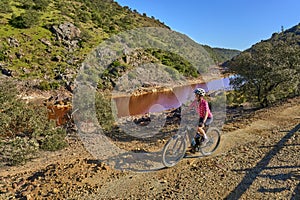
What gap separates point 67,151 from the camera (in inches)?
431

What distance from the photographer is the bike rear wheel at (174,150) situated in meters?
6.74

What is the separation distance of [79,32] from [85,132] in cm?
4627

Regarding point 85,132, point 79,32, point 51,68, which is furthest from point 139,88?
point 85,132

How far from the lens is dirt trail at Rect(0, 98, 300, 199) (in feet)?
17.8

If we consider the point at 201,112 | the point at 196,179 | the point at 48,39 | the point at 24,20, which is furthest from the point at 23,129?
the point at 24,20

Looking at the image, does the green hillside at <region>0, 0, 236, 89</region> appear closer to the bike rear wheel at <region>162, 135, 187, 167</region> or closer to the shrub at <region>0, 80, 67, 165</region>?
the shrub at <region>0, 80, 67, 165</region>

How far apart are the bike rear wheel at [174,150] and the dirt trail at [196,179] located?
0.20m

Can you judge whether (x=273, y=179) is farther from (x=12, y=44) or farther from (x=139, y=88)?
(x=12, y=44)

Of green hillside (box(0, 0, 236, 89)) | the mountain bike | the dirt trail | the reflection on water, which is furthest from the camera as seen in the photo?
green hillside (box(0, 0, 236, 89))

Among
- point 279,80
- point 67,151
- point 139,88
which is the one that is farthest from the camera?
point 139,88

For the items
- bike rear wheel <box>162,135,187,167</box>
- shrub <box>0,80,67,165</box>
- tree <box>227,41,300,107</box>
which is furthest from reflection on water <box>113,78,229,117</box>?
bike rear wheel <box>162,135,187,167</box>

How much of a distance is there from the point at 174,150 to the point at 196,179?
3.60ft

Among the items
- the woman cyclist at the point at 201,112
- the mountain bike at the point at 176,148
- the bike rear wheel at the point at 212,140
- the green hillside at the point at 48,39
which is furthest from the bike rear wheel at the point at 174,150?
the green hillside at the point at 48,39

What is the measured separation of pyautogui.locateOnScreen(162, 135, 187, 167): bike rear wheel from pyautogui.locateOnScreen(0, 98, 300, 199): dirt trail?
203 mm
